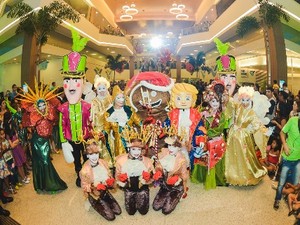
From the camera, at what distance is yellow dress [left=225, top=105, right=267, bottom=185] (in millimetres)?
4219

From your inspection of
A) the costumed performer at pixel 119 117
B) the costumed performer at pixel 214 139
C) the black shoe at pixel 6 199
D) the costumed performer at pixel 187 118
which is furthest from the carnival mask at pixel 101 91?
the black shoe at pixel 6 199

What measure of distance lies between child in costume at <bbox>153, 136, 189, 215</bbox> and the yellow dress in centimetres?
91

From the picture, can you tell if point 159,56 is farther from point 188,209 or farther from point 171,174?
point 188,209

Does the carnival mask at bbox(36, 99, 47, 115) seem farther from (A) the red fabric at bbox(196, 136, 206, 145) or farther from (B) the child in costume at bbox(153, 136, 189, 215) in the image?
(A) the red fabric at bbox(196, 136, 206, 145)

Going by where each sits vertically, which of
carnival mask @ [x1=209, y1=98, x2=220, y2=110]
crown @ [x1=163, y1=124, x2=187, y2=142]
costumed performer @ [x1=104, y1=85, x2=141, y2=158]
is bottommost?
crown @ [x1=163, y1=124, x2=187, y2=142]

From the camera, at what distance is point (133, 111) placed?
461cm

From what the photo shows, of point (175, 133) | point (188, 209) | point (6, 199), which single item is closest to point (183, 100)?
point (175, 133)

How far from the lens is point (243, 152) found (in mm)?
4227

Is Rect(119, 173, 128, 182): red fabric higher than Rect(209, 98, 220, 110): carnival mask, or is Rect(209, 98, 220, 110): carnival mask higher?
Rect(209, 98, 220, 110): carnival mask

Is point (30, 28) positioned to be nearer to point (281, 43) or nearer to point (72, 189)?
point (72, 189)

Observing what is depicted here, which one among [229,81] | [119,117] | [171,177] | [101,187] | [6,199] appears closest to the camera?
[101,187]

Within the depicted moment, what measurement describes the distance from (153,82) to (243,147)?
1587 millimetres

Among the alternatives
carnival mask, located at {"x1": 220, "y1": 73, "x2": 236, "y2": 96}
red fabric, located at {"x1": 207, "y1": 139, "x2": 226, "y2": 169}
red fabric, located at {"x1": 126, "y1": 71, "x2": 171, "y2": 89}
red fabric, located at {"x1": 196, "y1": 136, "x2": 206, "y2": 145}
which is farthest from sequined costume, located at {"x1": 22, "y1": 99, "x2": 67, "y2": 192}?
carnival mask, located at {"x1": 220, "y1": 73, "x2": 236, "y2": 96}

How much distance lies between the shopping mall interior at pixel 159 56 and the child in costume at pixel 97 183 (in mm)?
149
